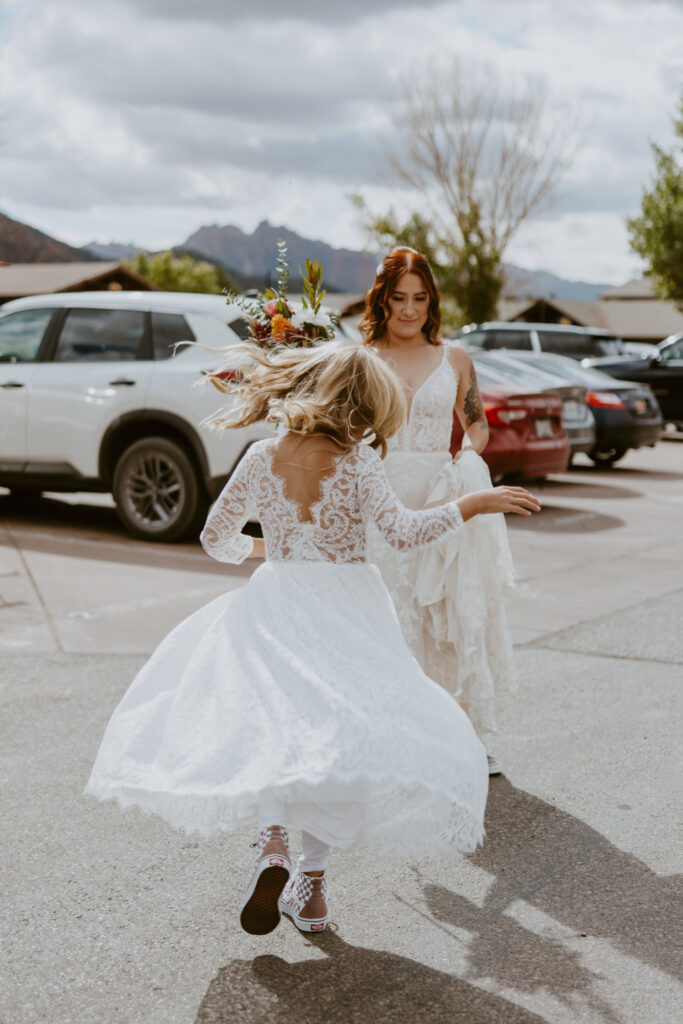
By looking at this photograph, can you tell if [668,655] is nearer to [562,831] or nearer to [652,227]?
[562,831]

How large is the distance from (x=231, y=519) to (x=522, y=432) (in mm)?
8969

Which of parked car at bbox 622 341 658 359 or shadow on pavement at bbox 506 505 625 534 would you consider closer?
shadow on pavement at bbox 506 505 625 534

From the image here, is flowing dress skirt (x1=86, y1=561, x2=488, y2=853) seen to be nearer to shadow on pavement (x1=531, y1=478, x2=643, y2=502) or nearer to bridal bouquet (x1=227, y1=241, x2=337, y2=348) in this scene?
bridal bouquet (x1=227, y1=241, x2=337, y2=348)

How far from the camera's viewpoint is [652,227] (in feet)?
121

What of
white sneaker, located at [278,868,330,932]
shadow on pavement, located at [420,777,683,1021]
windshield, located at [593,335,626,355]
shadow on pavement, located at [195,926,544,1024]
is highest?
windshield, located at [593,335,626,355]

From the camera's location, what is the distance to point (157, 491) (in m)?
9.50

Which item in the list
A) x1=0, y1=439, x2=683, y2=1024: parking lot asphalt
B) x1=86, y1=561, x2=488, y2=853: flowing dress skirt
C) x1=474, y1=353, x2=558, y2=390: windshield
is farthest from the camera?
x1=474, y1=353, x2=558, y2=390: windshield

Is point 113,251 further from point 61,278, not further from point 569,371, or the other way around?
point 569,371

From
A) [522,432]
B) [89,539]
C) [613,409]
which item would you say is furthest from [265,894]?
[613,409]

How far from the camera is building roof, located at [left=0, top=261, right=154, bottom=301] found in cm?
4283

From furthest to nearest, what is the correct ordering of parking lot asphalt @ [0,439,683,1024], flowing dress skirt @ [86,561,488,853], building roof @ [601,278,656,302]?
building roof @ [601,278,656,302]
parking lot asphalt @ [0,439,683,1024]
flowing dress skirt @ [86,561,488,853]

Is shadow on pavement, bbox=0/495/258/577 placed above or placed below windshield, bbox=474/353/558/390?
below

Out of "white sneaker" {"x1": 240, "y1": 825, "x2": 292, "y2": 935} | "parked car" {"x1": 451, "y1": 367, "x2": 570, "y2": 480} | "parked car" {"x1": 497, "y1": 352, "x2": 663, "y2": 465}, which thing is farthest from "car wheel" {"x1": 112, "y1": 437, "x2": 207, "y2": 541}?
"parked car" {"x1": 497, "y1": 352, "x2": 663, "y2": 465}

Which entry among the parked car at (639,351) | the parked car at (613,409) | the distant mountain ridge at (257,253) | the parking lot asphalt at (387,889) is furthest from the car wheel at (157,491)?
the parked car at (639,351)
